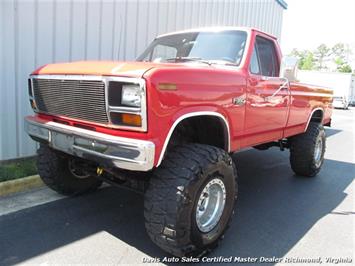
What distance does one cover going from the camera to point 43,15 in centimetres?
531

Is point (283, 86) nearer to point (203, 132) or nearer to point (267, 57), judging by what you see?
point (267, 57)

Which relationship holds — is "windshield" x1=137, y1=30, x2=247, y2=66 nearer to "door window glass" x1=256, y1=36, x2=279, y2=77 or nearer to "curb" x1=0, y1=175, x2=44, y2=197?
"door window glass" x1=256, y1=36, x2=279, y2=77

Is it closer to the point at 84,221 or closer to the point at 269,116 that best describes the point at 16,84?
the point at 84,221

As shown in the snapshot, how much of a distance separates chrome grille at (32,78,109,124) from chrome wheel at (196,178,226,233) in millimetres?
1144

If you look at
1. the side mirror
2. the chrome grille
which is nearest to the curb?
the chrome grille

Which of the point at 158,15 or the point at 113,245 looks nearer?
the point at 113,245

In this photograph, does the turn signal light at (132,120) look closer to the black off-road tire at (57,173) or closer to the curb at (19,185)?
the black off-road tire at (57,173)

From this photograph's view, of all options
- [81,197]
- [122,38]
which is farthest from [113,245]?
[122,38]

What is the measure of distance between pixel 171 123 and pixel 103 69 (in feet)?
2.33

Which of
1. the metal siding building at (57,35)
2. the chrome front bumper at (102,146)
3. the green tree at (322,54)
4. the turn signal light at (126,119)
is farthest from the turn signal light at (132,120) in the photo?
the green tree at (322,54)

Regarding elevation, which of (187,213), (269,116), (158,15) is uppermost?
(158,15)

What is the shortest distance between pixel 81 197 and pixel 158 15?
4.38m

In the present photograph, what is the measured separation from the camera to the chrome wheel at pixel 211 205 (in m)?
3.24

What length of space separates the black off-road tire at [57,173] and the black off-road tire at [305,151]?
3.38m
